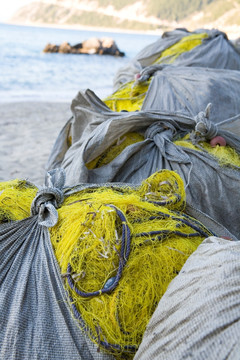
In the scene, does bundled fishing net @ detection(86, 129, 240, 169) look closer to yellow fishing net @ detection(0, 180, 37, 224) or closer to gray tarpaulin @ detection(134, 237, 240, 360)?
yellow fishing net @ detection(0, 180, 37, 224)

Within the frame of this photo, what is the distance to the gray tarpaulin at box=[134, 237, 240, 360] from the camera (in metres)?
1.00

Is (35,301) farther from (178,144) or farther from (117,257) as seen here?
(178,144)

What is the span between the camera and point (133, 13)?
4090 inches

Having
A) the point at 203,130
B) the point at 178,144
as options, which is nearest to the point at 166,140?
the point at 178,144

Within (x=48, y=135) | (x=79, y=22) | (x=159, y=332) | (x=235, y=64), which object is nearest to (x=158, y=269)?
(x=159, y=332)

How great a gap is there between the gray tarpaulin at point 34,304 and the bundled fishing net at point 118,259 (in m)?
0.04

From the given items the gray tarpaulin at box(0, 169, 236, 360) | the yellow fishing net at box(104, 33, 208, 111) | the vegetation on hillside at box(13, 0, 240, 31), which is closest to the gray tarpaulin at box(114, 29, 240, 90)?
the yellow fishing net at box(104, 33, 208, 111)

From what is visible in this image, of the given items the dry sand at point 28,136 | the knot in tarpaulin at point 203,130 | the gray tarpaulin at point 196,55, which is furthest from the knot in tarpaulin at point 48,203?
the gray tarpaulin at point 196,55

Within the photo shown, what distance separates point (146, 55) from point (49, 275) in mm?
4055

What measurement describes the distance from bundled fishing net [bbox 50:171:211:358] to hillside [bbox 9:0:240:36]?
83.0 meters

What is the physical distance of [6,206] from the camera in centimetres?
171

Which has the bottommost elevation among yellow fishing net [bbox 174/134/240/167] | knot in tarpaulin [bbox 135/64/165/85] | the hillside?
the hillside

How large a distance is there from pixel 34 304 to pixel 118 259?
31cm

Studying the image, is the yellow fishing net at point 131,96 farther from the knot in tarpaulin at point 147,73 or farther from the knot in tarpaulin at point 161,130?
the knot in tarpaulin at point 161,130
